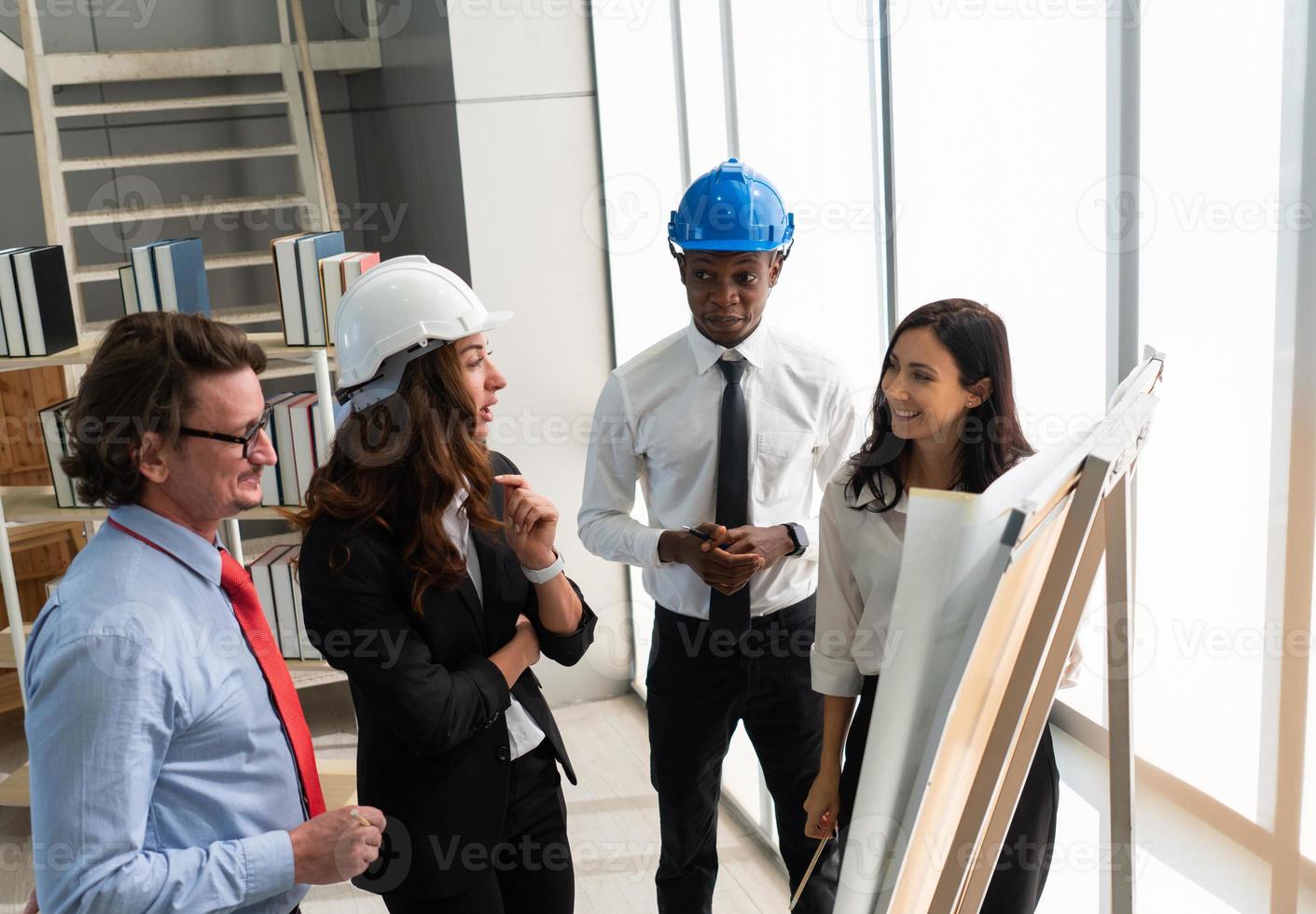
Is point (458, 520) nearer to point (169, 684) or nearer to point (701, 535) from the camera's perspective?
point (169, 684)

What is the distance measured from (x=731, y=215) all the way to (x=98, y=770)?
1.50 meters

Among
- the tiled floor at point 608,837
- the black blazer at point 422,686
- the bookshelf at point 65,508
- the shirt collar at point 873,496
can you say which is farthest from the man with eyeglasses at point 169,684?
the bookshelf at point 65,508

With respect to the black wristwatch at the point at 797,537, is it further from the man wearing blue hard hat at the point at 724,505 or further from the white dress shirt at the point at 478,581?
the white dress shirt at the point at 478,581

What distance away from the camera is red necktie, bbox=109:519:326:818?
1.52m

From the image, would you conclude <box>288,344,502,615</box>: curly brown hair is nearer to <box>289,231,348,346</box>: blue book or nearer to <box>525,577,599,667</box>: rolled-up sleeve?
<box>525,577,599,667</box>: rolled-up sleeve

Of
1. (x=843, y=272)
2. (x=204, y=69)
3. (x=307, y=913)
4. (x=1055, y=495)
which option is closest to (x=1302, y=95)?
(x=1055, y=495)

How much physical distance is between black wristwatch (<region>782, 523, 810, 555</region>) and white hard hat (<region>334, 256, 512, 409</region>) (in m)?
0.85

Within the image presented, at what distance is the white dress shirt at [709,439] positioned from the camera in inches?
94.0

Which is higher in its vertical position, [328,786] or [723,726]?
[723,726]

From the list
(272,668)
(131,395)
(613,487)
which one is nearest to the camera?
(131,395)

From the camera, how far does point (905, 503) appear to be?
5.90ft

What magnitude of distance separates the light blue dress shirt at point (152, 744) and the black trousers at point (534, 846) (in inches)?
15.2

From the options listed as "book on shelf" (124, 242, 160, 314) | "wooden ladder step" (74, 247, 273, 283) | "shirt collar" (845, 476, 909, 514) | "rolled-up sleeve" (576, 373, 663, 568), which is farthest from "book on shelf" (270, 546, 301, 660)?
"shirt collar" (845, 476, 909, 514)

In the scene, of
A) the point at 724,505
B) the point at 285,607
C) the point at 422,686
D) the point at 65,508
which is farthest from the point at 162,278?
the point at 422,686
